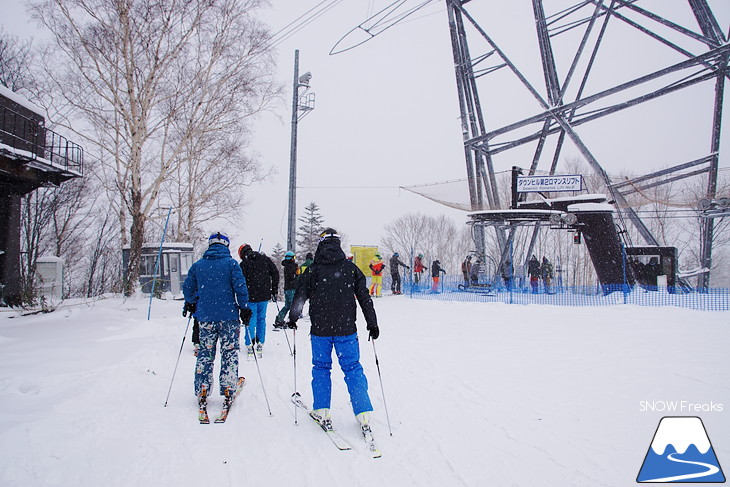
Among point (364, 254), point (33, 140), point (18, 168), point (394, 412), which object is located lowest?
point (394, 412)

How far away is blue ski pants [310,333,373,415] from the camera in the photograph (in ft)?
12.5

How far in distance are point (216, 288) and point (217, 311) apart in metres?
0.24

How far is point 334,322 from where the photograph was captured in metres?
3.85

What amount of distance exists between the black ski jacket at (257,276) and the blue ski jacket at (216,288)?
8.11 ft

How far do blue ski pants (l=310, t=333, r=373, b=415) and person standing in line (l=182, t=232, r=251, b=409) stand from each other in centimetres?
97

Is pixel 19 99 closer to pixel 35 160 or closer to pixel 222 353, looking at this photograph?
pixel 35 160

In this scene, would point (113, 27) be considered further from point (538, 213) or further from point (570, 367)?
point (570, 367)

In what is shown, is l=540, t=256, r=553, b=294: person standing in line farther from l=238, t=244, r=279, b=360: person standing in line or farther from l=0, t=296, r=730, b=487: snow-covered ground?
l=238, t=244, r=279, b=360: person standing in line

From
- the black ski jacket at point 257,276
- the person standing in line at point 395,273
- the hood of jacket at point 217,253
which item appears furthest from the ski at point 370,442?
the person standing in line at point 395,273

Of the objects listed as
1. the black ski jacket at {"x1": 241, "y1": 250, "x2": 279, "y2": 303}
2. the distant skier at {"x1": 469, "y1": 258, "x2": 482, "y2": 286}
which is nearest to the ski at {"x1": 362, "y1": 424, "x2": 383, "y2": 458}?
the black ski jacket at {"x1": 241, "y1": 250, "x2": 279, "y2": 303}

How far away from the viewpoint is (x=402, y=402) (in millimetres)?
4613

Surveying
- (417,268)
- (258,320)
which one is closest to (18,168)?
(258,320)

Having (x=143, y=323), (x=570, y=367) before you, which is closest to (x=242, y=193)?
(x=143, y=323)

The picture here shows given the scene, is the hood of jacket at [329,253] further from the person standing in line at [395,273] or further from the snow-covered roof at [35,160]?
the person standing in line at [395,273]
